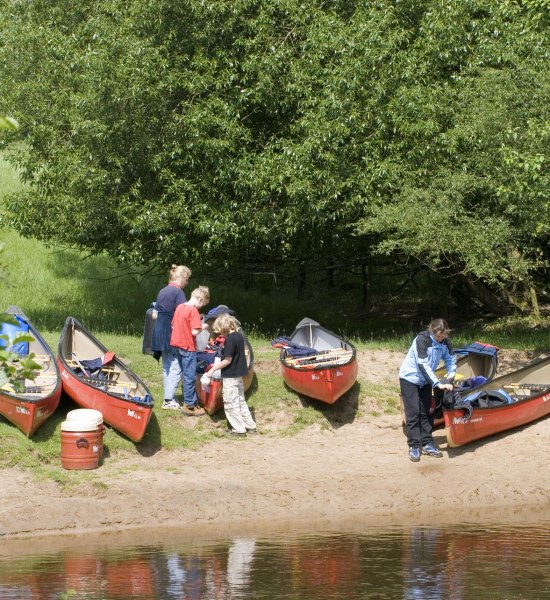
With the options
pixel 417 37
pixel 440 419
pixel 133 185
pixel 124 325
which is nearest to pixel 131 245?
pixel 133 185

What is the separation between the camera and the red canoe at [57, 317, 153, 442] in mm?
12062

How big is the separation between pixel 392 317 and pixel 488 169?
9.34 meters

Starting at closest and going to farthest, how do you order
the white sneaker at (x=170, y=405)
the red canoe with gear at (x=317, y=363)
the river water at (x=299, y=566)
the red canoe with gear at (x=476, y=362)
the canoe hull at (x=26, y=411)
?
1. the river water at (x=299, y=566)
2. the canoe hull at (x=26, y=411)
3. the white sneaker at (x=170, y=405)
4. the red canoe with gear at (x=317, y=363)
5. the red canoe with gear at (x=476, y=362)

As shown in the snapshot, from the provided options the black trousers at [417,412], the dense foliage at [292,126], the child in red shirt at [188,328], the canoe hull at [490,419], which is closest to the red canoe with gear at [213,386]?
the child in red shirt at [188,328]

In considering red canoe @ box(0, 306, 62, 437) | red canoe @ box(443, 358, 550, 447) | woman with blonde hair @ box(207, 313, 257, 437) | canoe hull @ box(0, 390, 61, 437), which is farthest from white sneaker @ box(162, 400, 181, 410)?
red canoe @ box(443, 358, 550, 447)

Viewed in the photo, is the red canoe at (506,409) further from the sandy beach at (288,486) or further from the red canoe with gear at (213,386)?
the red canoe with gear at (213,386)

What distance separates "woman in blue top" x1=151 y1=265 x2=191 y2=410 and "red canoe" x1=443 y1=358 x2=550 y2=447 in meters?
3.59

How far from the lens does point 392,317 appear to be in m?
25.4

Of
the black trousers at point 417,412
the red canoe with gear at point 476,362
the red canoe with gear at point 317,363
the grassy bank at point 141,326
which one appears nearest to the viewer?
the black trousers at point 417,412

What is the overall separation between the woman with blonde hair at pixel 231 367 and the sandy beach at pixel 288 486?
0.43 meters

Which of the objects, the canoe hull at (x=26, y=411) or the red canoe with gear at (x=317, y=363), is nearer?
the canoe hull at (x=26, y=411)

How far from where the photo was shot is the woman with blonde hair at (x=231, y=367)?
41.6ft

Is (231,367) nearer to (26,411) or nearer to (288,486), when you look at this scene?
(288,486)

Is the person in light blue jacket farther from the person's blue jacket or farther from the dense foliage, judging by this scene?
the dense foliage
